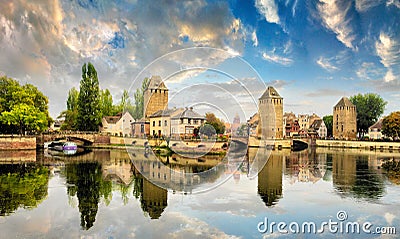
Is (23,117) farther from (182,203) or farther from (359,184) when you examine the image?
(359,184)

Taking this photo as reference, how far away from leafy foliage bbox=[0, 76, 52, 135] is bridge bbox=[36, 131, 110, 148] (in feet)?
A: 10.6

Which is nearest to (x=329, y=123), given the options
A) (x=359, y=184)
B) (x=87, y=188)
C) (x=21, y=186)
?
(x=359, y=184)

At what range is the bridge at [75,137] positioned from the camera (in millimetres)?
55562

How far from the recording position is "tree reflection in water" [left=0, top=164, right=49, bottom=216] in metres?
16.2

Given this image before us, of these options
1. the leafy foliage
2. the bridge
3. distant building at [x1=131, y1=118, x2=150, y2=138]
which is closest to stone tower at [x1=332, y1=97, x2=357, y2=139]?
distant building at [x1=131, y1=118, x2=150, y2=138]

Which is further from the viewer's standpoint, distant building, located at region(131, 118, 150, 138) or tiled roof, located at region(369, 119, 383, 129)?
tiled roof, located at region(369, 119, 383, 129)

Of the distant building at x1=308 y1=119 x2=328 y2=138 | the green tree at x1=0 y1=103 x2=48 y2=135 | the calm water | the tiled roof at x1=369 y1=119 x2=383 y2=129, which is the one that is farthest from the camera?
the distant building at x1=308 y1=119 x2=328 y2=138

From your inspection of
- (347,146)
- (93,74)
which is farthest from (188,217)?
(347,146)

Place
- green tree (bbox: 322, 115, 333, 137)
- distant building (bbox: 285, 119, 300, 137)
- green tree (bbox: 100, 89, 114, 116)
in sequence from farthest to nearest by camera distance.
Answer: green tree (bbox: 322, 115, 333, 137)
distant building (bbox: 285, 119, 300, 137)
green tree (bbox: 100, 89, 114, 116)

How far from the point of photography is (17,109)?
158ft

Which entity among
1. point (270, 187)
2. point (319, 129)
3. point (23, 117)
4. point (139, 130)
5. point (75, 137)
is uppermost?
point (23, 117)

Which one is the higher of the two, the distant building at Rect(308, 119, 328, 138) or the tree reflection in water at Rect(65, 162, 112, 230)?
the distant building at Rect(308, 119, 328, 138)

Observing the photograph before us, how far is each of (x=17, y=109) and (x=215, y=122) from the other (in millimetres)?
40289

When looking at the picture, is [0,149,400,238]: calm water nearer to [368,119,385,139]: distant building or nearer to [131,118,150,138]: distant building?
[131,118,150,138]: distant building
